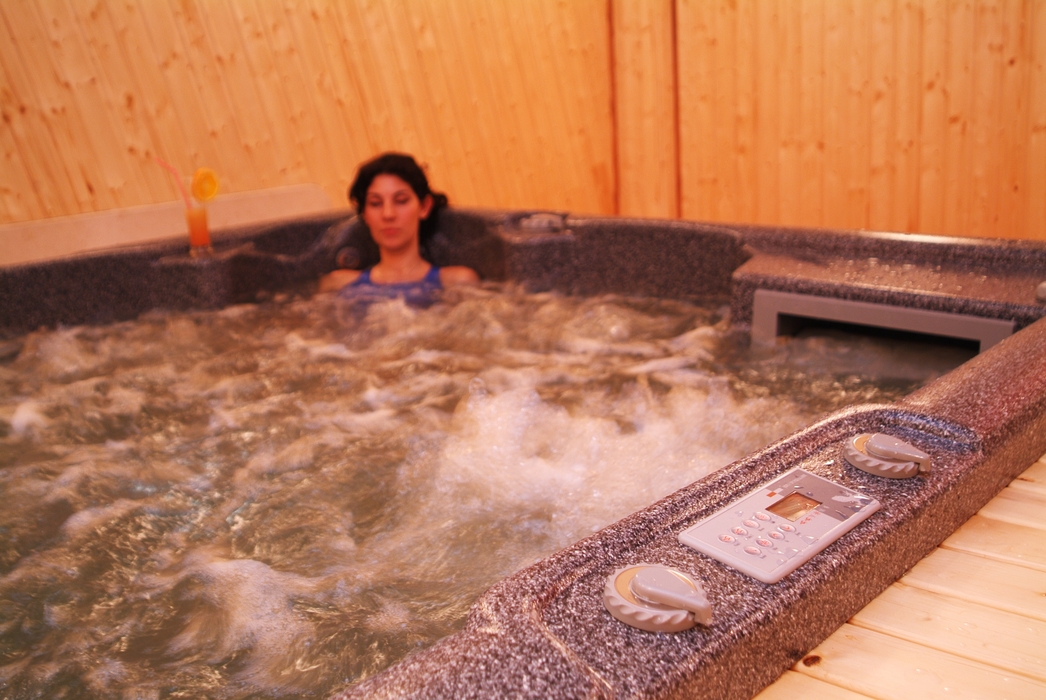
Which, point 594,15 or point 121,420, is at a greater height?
point 594,15

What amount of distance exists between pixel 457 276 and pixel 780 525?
196cm

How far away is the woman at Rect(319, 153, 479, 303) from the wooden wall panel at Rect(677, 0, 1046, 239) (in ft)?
5.31

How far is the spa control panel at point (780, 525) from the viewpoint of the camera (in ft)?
2.42

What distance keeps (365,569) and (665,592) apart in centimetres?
59

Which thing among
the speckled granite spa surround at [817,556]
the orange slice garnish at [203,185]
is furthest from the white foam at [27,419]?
the speckled granite spa surround at [817,556]

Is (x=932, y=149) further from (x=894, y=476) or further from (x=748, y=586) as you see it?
(x=748, y=586)

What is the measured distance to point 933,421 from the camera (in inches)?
37.8

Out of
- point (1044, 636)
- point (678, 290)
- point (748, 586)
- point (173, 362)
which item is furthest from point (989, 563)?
point (173, 362)

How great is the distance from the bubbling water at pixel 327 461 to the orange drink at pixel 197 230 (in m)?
0.22

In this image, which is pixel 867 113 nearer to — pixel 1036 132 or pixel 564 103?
pixel 1036 132

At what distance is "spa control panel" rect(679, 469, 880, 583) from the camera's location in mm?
737

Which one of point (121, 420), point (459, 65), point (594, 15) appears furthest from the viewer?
point (594, 15)

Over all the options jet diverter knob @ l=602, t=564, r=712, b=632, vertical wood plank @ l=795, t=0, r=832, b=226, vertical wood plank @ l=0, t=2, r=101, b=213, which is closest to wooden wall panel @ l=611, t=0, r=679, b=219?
vertical wood plank @ l=795, t=0, r=832, b=226

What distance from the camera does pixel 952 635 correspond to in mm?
729
